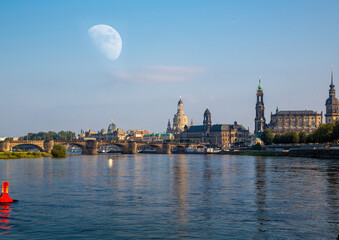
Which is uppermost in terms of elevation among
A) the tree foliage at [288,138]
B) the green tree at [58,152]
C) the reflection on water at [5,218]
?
the tree foliage at [288,138]

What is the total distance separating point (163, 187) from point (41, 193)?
11093mm

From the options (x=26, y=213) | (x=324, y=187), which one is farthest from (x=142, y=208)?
(x=324, y=187)

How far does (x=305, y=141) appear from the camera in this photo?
174750mm

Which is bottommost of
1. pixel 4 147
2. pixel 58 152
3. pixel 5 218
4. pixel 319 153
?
pixel 5 218

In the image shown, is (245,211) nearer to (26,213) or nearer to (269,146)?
(26,213)

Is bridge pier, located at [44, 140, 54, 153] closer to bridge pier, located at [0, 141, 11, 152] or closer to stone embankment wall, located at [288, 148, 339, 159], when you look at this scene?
bridge pier, located at [0, 141, 11, 152]

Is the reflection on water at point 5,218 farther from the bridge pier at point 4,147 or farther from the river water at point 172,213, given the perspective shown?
the bridge pier at point 4,147

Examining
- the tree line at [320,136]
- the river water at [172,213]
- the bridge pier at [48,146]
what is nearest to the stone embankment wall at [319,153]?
the tree line at [320,136]

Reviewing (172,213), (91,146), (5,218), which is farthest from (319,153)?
(91,146)

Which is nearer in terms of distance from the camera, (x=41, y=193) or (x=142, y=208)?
(x=142, y=208)

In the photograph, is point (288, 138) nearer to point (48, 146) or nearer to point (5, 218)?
point (48, 146)

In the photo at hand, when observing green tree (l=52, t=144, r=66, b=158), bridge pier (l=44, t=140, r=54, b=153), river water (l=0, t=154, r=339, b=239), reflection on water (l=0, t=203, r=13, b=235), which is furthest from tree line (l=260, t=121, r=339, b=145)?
reflection on water (l=0, t=203, r=13, b=235)

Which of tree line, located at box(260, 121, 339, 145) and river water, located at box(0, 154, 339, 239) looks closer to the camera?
river water, located at box(0, 154, 339, 239)

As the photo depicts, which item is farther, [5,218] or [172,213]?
[172,213]
